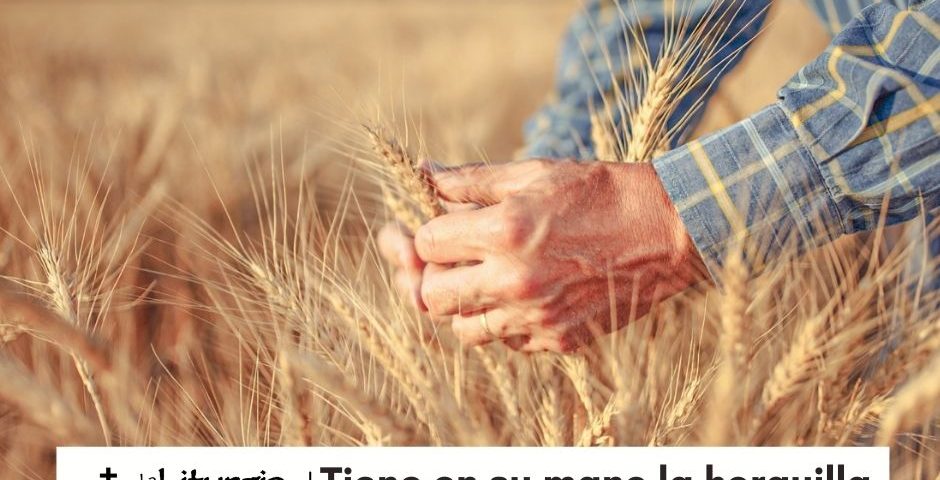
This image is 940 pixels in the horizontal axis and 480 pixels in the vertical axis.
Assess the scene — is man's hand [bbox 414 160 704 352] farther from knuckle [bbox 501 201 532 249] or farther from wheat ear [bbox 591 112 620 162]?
wheat ear [bbox 591 112 620 162]

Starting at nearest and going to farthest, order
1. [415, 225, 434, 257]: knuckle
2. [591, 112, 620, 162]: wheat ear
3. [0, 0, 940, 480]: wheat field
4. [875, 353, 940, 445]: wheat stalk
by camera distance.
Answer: [875, 353, 940, 445]: wheat stalk
[0, 0, 940, 480]: wheat field
[415, 225, 434, 257]: knuckle
[591, 112, 620, 162]: wheat ear

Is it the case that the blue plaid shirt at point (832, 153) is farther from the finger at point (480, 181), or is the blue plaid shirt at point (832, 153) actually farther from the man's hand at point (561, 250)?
the finger at point (480, 181)

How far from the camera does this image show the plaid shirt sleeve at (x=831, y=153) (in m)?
0.60

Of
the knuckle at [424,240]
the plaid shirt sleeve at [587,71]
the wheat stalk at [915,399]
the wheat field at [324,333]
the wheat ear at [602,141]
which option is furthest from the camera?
the plaid shirt sleeve at [587,71]

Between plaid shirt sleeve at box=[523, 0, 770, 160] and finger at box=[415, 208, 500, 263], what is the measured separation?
31 centimetres

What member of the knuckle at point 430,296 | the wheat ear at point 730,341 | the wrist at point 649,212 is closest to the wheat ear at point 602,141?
the wrist at point 649,212

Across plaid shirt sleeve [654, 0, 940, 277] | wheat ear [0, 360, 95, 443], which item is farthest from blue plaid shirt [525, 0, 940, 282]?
wheat ear [0, 360, 95, 443]

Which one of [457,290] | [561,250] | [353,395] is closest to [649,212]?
[561,250]

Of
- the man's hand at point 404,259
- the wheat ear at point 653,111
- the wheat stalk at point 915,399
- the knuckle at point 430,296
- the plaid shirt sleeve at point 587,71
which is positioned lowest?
the wheat stalk at point 915,399

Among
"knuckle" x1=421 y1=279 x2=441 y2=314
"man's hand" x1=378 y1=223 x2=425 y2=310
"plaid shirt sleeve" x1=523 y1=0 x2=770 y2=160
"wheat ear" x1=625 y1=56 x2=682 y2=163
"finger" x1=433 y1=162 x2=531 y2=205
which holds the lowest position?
"knuckle" x1=421 y1=279 x2=441 y2=314

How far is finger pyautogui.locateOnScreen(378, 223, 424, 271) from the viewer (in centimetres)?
74

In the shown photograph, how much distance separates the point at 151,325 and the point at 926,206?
0.94 m

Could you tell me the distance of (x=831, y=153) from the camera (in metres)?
0.61

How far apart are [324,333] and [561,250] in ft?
0.78
